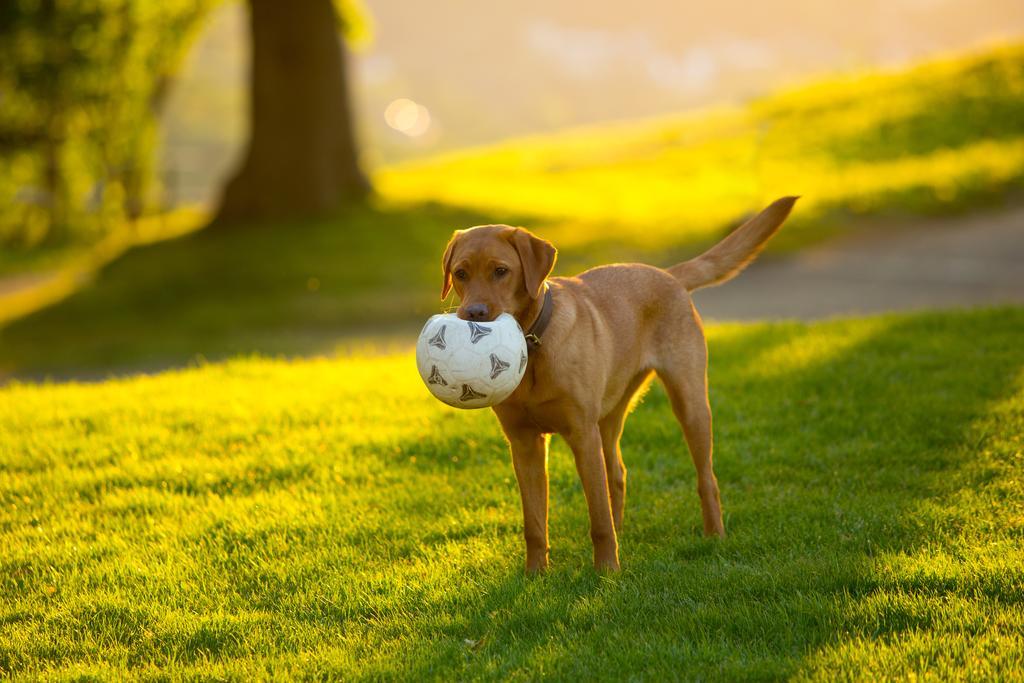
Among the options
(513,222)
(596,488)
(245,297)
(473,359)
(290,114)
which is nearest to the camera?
(473,359)

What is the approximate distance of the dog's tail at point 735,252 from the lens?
6605mm

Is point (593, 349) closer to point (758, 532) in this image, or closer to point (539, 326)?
point (539, 326)

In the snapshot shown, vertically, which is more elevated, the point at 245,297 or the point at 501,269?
the point at 501,269

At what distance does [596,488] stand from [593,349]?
746 mm

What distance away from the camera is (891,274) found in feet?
56.8

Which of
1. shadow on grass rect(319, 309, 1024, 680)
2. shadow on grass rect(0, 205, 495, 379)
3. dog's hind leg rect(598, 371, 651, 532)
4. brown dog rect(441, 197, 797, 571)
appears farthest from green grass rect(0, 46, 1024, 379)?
brown dog rect(441, 197, 797, 571)

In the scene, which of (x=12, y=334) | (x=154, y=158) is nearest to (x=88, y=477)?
(x=12, y=334)

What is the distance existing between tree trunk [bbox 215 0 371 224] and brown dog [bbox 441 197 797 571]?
55.3 ft

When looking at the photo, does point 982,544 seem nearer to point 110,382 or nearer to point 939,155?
point 110,382

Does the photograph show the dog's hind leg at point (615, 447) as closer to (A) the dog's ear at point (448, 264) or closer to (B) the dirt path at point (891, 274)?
(A) the dog's ear at point (448, 264)

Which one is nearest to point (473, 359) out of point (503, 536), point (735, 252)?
point (503, 536)

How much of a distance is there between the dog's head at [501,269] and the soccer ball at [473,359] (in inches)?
5.6

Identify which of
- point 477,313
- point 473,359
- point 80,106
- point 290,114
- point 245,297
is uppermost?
point 80,106

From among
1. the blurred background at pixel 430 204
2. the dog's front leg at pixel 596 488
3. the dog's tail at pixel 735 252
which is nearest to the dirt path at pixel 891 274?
the blurred background at pixel 430 204
